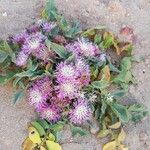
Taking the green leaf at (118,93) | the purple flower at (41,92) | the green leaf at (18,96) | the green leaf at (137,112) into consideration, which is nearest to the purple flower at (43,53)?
the purple flower at (41,92)

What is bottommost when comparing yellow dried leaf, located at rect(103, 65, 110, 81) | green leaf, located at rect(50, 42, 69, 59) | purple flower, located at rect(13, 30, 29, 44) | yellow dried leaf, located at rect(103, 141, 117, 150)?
yellow dried leaf, located at rect(103, 141, 117, 150)

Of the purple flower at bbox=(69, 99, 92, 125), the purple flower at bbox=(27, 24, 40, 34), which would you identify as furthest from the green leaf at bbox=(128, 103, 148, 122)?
the purple flower at bbox=(27, 24, 40, 34)

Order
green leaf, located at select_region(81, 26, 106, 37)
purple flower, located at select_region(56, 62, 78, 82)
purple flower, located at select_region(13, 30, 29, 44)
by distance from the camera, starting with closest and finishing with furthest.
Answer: purple flower, located at select_region(56, 62, 78, 82) → purple flower, located at select_region(13, 30, 29, 44) → green leaf, located at select_region(81, 26, 106, 37)

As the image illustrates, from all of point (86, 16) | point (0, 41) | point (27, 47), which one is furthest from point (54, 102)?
point (86, 16)

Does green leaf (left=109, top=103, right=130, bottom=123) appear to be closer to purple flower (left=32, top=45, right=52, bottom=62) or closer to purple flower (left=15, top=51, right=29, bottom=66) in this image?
purple flower (left=32, top=45, right=52, bottom=62)

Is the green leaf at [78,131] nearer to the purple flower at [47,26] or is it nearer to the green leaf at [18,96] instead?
the green leaf at [18,96]
